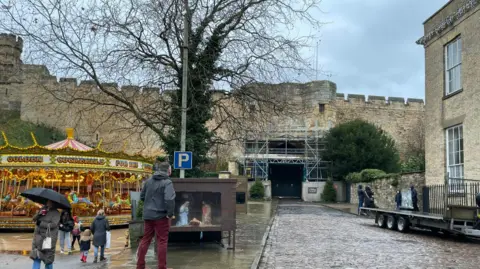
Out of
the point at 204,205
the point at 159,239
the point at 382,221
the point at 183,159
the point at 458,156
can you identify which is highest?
the point at 458,156

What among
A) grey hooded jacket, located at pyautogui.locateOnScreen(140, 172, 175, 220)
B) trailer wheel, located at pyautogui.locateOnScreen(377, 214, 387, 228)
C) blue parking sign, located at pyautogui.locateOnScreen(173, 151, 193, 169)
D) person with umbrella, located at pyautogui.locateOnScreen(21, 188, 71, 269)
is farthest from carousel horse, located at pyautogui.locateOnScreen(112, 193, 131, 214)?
grey hooded jacket, located at pyautogui.locateOnScreen(140, 172, 175, 220)

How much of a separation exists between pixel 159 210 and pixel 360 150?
110 ft

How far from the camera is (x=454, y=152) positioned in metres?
19.7

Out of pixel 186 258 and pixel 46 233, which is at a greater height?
pixel 46 233

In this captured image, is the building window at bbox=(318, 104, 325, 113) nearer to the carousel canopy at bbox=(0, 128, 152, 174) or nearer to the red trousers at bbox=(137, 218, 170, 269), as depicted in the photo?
the carousel canopy at bbox=(0, 128, 152, 174)

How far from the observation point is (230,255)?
10117 millimetres

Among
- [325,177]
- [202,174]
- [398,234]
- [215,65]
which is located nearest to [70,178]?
[202,174]

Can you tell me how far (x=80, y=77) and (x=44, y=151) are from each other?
5.61m

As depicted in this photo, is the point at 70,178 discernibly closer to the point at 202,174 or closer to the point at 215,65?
the point at 202,174

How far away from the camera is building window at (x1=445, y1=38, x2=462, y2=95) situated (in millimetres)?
19188

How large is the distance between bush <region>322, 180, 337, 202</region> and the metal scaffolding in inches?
113

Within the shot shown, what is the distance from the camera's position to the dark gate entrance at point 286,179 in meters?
50.2

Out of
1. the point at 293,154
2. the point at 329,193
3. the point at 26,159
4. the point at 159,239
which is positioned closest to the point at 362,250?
the point at 159,239

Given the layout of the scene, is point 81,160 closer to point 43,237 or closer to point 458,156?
point 43,237
